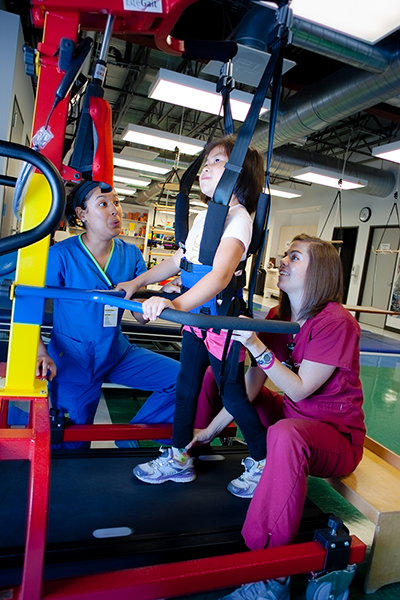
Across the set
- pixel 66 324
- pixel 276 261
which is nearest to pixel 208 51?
pixel 66 324

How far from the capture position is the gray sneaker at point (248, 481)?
6.25 ft

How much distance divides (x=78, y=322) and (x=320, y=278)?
3.96 feet

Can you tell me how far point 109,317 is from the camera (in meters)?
2.15

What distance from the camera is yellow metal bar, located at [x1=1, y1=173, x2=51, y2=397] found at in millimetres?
1384

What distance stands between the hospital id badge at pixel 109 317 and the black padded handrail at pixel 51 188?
102cm

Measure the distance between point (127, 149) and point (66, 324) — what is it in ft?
24.3

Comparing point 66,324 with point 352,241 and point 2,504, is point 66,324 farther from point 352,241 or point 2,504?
point 352,241

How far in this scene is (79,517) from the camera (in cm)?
164

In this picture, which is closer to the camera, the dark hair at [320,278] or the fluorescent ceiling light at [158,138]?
the dark hair at [320,278]

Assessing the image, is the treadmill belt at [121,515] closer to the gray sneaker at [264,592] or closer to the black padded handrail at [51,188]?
the gray sneaker at [264,592]

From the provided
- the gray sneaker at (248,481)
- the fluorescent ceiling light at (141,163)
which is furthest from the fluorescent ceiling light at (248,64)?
the fluorescent ceiling light at (141,163)

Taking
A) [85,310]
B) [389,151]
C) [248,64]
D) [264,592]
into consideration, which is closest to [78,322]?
[85,310]

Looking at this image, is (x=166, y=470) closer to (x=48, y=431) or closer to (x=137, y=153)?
(x=48, y=431)

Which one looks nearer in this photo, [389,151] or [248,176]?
[248,176]
